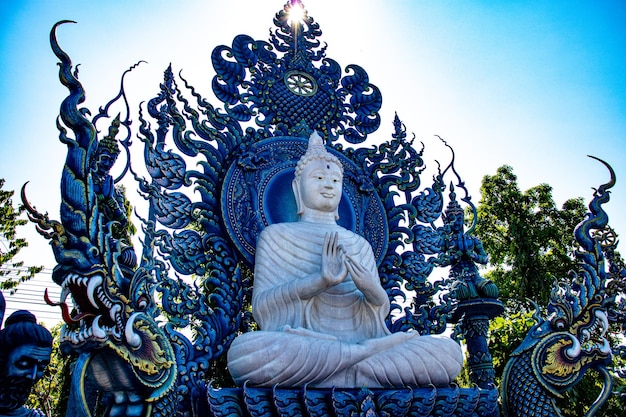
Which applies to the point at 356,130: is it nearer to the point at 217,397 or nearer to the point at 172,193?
the point at 172,193

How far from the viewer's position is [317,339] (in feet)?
16.6

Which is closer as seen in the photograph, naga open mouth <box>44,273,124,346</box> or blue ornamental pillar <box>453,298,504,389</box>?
naga open mouth <box>44,273,124,346</box>

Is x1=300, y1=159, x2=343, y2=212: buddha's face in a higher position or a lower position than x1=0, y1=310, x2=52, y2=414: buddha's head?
higher

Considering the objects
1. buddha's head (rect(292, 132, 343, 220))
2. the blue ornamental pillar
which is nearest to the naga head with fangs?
buddha's head (rect(292, 132, 343, 220))

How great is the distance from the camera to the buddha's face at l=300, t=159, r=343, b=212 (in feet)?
22.1

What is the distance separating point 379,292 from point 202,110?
332 cm

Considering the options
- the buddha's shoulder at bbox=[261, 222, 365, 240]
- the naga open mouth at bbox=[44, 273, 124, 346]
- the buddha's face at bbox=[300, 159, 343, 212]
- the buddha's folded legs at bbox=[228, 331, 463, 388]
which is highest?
the buddha's face at bbox=[300, 159, 343, 212]

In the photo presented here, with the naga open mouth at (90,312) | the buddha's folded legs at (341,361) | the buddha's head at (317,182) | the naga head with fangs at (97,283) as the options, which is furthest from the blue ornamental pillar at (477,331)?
the naga open mouth at (90,312)

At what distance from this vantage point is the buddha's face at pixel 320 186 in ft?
22.1

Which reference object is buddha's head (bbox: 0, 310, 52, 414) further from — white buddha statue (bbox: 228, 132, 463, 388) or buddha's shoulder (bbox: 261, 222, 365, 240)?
buddha's shoulder (bbox: 261, 222, 365, 240)

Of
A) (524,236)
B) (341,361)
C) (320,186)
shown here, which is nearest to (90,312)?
(341,361)

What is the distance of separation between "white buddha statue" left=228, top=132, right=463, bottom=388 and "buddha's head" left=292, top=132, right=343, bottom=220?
1 centimetres

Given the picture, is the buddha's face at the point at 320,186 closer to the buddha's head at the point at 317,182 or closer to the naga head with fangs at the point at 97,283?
the buddha's head at the point at 317,182

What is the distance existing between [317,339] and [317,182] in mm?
2280
